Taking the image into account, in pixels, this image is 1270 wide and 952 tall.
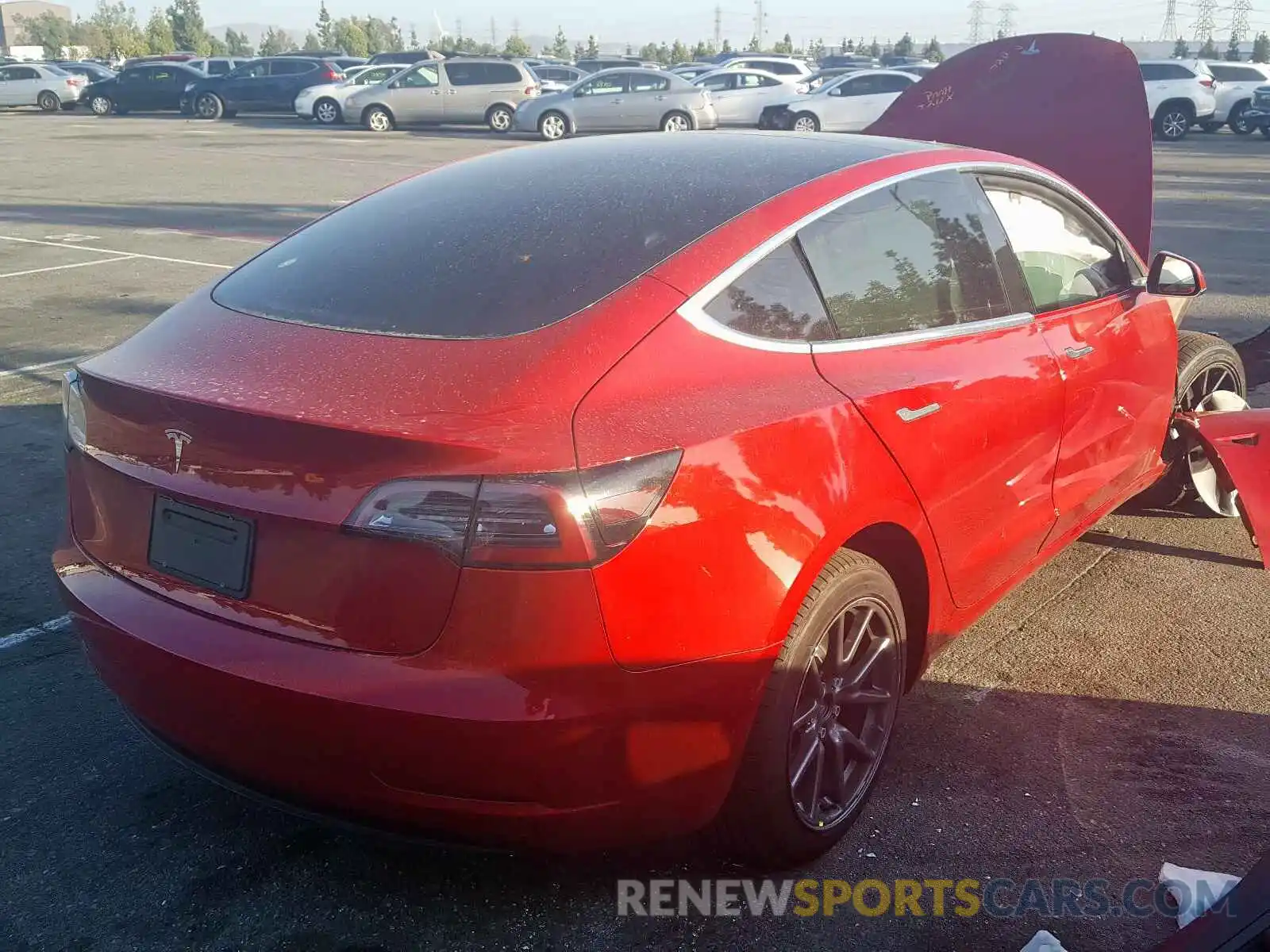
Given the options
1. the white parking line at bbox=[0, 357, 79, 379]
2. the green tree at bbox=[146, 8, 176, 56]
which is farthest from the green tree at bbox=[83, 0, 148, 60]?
A: the white parking line at bbox=[0, 357, 79, 379]

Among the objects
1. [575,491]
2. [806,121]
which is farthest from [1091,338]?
[806,121]

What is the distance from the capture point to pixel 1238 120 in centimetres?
2916

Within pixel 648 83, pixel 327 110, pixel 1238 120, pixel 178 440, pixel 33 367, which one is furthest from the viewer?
pixel 327 110

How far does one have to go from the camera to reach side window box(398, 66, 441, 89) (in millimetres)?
28578

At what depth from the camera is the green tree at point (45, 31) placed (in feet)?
335

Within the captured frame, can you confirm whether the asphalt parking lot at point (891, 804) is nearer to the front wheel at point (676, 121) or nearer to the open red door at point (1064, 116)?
the open red door at point (1064, 116)

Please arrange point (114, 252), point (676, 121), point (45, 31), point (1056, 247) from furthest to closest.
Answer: point (45, 31), point (676, 121), point (114, 252), point (1056, 247)

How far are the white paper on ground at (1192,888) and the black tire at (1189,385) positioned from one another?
2.29 m

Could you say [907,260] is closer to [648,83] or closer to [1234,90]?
[648,83]

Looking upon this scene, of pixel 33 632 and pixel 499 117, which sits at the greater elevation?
pixel 499 117

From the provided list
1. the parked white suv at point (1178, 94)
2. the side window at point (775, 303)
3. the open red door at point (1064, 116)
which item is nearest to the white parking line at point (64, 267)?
the open red door at point (1064, 116)

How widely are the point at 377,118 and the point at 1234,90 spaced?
813 inches

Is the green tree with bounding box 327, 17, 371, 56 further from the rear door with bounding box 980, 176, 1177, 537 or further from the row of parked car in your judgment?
the rear door with bounding box 980, 176, 1177, 537

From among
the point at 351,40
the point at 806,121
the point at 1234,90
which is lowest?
the point at 806,121
